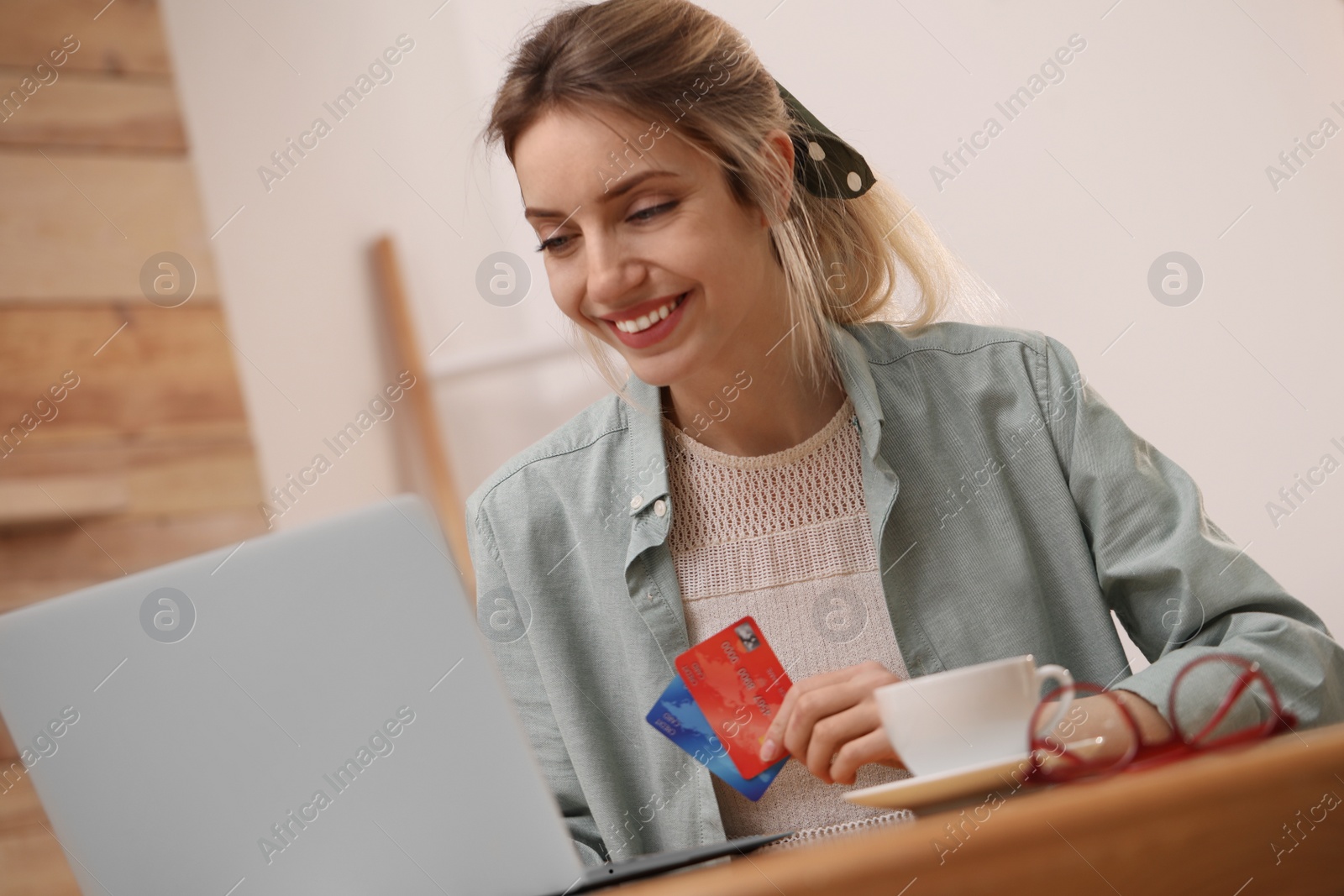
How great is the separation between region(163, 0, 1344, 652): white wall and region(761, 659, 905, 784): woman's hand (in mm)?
1244

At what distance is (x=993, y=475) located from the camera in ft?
3.81

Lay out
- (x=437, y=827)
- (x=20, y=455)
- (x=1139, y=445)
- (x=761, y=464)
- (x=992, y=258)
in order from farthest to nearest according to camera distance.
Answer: (x=992, y=258) < (x=20, y=455) < (x=761, y=464) < (x=1139, y=445) < (x=437, y=827)

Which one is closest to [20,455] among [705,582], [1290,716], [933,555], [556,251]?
[556,251]

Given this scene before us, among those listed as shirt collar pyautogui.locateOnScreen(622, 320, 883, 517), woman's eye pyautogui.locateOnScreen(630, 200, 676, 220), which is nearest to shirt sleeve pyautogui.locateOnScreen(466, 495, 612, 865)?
shirt collar pyautogui.locateOnScreen(622, 320, 883, 517)

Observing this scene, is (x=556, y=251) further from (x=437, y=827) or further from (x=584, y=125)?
(x=437, y=827)

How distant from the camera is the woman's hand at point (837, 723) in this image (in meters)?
0.73

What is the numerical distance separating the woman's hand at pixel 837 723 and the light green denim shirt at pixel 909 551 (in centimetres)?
32

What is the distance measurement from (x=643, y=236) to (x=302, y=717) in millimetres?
690

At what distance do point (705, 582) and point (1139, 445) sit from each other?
0.45 meters

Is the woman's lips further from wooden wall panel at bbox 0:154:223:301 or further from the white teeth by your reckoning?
wooden wall panel at bbox 0:154:223:301

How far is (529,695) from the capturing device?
1264mm

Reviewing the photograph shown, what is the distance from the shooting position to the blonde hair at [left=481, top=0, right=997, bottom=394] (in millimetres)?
1154

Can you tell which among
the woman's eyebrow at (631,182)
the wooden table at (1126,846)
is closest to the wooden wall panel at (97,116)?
the woman's eyebrow at (631,182)

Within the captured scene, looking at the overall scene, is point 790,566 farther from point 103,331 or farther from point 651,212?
point 103,331
